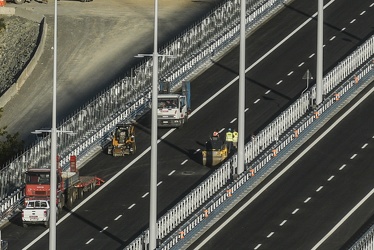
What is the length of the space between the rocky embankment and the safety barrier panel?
81.6ft

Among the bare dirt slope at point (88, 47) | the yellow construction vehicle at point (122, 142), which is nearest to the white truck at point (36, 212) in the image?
the yellow construction vehicle at point (122, 142)

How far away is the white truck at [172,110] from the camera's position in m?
134

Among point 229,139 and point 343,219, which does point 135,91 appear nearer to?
point 229,139

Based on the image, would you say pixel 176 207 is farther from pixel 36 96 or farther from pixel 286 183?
pixel 36 96

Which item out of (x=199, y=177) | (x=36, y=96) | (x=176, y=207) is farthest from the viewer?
(x=36, y=96)

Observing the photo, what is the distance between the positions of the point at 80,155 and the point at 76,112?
11625mm

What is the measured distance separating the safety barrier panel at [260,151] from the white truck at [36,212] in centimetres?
669

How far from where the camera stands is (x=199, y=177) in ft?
411

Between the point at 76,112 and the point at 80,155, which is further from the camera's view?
the point at 76,112

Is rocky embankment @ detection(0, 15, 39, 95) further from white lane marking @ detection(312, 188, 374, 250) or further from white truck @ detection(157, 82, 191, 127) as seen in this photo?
white lane marking @ detection(312, 188, 374, 250)

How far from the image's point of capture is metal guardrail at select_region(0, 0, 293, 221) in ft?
422

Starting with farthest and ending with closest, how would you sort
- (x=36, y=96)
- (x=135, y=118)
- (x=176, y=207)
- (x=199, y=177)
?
(x=36, y=96) < (x=135, y=118) < (x=199, y=177) < (x=176, y=207)

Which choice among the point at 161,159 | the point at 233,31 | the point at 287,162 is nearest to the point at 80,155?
the point at 161,159

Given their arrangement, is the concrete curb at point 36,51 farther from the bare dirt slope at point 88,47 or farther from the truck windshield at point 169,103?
the truck windshield at point 169,103
